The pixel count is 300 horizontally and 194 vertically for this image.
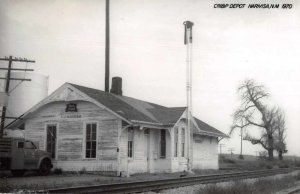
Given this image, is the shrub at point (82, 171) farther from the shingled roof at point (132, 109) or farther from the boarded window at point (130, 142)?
the shingled roof at point (132, 109)

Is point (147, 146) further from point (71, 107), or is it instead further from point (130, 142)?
point (71, 107)

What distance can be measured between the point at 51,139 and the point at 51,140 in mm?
54

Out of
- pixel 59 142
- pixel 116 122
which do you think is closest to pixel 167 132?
pixel 116 122

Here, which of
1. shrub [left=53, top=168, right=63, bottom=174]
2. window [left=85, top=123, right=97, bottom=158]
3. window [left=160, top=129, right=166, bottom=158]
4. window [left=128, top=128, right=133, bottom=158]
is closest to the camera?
window [left=85, top=123, right=97, bottom=158]

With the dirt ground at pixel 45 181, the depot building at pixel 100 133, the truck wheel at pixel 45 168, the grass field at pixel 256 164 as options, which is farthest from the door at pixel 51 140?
the grass field at pixel 256 164

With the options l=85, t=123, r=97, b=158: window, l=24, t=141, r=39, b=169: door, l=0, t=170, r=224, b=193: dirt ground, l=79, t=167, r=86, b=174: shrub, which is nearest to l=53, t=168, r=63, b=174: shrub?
l=0, t=170, r=224, b=193: dirt ground

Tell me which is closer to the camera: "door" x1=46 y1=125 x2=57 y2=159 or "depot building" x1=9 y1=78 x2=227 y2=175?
"depot building" x1=9 y1=78 x2=227 y2=175

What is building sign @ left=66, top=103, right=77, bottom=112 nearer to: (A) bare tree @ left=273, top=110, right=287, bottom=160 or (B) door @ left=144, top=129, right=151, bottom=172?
(B) door @ left=144, top=129, right=151, bottom=172

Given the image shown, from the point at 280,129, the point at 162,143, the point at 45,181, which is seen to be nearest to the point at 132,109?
the point at 162,143

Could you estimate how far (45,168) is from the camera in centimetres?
2125

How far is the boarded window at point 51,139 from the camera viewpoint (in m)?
23.6

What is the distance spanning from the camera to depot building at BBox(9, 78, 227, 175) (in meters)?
22.2

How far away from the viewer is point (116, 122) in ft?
72.7

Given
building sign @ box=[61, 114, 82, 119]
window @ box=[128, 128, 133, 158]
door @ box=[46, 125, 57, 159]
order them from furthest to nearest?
door @ box=[46, 125, 57, 159] < building sign @ box=[61, 114, 82, 119] < window @ box=[128, 128, 133, 158]
